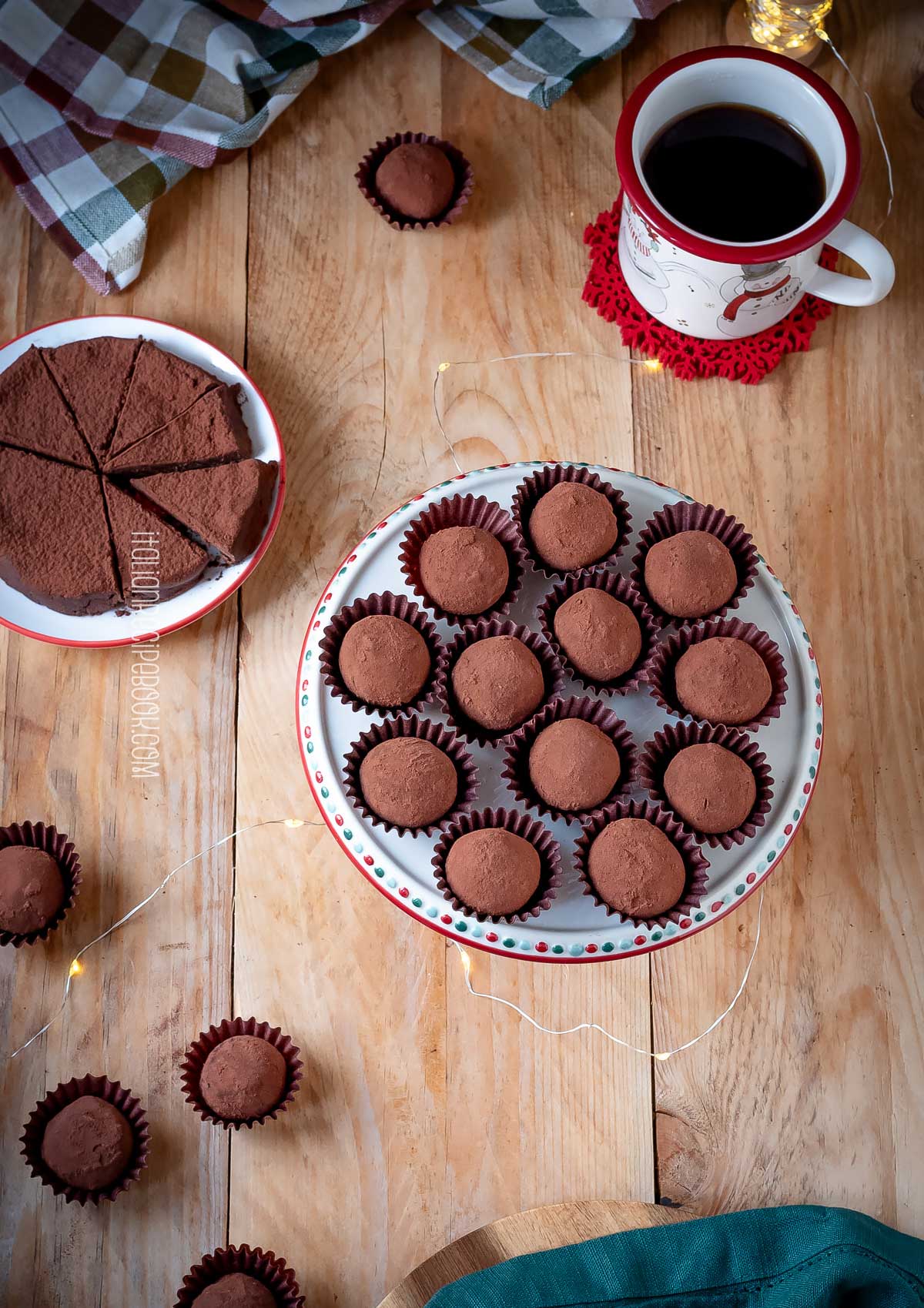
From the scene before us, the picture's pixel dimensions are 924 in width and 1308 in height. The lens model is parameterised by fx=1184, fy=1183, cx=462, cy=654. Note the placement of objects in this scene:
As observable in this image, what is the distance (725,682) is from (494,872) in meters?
0.31

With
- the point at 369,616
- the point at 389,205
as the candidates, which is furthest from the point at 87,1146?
the point at 389,205

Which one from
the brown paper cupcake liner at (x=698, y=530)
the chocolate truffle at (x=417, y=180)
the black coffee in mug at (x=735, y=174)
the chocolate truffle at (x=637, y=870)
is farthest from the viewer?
the chocolate truffle at (x=417, y=180)

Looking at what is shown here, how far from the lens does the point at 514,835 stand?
3.97 feet

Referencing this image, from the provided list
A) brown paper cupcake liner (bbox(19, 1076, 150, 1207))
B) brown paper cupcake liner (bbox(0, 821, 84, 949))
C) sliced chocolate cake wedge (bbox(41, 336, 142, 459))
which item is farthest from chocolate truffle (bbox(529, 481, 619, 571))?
brown paper cupcake liner (bbox(19, 1076, 150, 1207))

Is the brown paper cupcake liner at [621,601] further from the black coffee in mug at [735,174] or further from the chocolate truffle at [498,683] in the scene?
the black coffee in mug at [735,174]

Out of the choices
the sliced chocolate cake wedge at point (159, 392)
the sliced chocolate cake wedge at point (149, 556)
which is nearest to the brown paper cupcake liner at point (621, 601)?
the sliced chocolate cake wedge at point (149, 556)

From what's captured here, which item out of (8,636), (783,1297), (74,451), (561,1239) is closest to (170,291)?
(74,451)

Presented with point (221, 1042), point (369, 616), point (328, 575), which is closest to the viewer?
point (369, 616)

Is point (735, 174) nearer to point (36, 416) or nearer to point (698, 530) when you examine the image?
point (698, 530)

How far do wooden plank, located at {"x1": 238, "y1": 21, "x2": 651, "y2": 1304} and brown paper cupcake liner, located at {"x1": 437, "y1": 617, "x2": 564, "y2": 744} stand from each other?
0.30 meters

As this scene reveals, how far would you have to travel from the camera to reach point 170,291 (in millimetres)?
1592

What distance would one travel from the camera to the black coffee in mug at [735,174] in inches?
54.6

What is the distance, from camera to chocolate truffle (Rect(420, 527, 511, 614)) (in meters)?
1.25

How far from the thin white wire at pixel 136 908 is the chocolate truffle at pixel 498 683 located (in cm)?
33
